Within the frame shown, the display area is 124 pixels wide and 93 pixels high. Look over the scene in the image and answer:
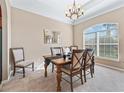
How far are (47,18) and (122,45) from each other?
142 inches

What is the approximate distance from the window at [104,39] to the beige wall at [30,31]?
203 centimetres

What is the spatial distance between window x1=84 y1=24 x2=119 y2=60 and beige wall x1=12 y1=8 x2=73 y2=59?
2032 mm

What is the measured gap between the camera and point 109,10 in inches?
167

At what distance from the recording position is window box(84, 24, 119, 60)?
4.32 metres

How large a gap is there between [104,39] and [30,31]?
3535mm

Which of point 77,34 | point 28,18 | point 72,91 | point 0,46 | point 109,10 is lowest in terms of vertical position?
point 72,91

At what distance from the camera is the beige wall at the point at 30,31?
4.11m

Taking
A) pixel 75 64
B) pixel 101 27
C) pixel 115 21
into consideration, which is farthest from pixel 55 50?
pixel 115 21

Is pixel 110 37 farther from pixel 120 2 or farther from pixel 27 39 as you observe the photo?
pixel 27 39

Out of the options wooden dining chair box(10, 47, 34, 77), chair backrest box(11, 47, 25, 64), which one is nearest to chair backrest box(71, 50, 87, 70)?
wooden dining chair box(10, 47, 34, 77)

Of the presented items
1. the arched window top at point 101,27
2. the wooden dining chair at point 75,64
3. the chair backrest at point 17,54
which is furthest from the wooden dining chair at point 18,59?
the arched window top at point 101,27

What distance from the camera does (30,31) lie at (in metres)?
4.51

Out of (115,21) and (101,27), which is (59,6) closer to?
(101,27)

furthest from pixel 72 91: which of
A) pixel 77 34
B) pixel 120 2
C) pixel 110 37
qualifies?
pixel 77 34
